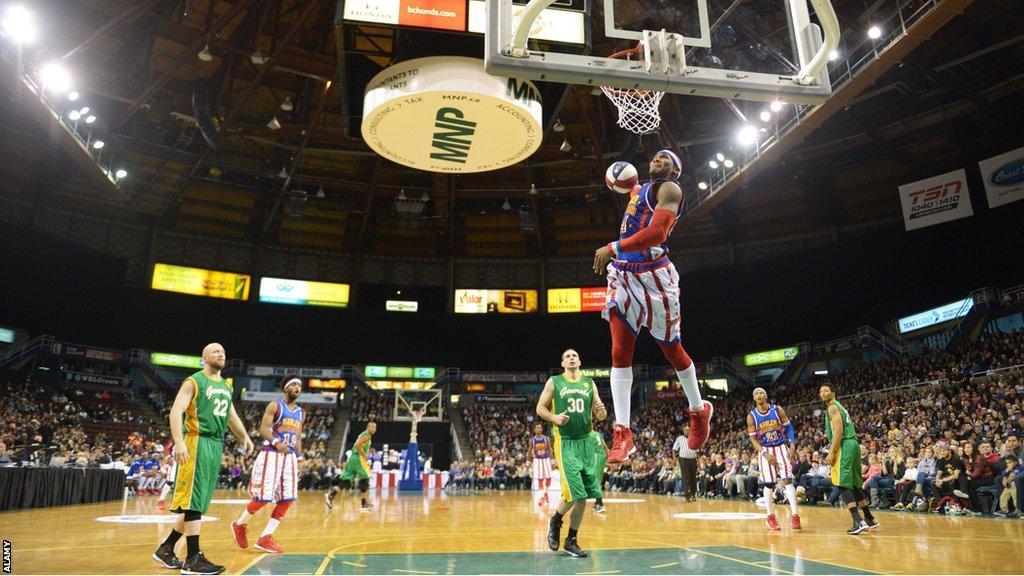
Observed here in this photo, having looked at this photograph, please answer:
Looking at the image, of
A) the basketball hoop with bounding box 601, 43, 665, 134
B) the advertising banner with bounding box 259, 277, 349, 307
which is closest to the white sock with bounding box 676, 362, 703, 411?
the basketball hoop with bounding box 601, 43, 665, 134

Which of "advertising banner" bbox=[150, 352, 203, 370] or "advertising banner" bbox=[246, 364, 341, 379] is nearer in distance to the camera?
"advertising banner" bbox=[150, 352, 203, 370]

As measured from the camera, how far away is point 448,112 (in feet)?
31.8

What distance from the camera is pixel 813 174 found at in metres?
27.8

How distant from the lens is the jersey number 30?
22.3 feet

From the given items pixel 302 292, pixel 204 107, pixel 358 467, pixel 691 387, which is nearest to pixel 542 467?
pixel 358 467

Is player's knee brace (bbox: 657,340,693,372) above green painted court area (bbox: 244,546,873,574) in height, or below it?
above

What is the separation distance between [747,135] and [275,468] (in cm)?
1741

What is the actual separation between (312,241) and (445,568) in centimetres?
2999

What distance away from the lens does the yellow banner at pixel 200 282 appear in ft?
101

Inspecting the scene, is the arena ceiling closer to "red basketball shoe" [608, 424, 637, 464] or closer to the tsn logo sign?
the tsn logo sign

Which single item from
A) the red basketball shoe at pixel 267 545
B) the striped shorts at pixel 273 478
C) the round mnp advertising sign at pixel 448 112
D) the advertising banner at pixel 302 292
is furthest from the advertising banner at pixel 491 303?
the red basketball shoe at pixel 267 545

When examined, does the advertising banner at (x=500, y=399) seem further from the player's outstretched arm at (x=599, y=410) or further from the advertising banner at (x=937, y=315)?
the player's outstretched arm at (x=599, y=410)

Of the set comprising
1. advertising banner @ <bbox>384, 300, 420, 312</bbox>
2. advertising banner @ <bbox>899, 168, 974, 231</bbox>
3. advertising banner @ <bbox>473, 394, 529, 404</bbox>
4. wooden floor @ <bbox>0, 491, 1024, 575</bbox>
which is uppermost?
advertising banner @ <bbox>899, 168, 974, 231</bbox>

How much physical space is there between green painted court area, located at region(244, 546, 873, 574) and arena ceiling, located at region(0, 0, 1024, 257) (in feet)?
24.4
